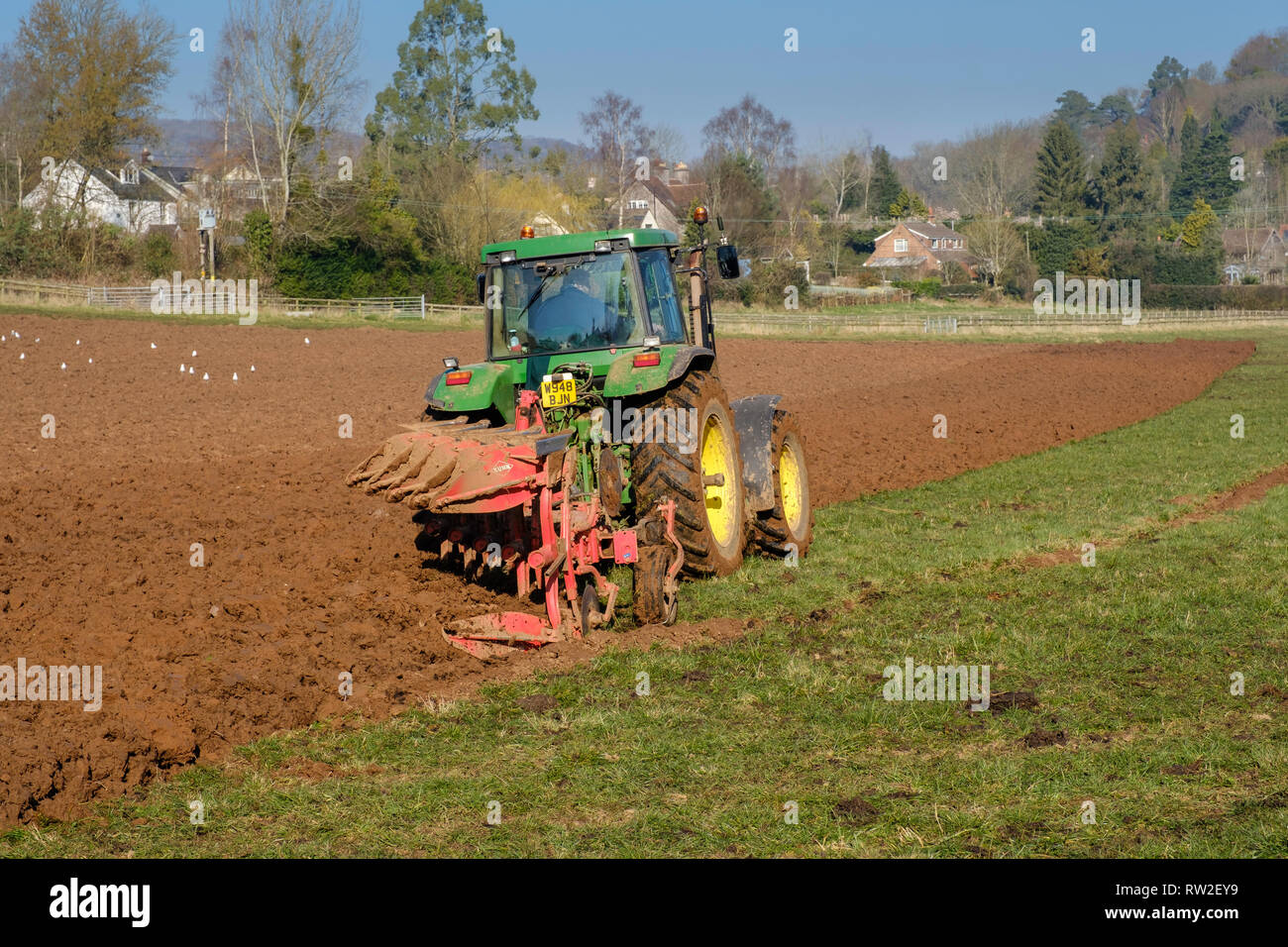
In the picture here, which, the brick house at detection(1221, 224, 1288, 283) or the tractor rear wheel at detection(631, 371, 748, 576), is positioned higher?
the brick house at detection(1221, 224, 1288, 283)

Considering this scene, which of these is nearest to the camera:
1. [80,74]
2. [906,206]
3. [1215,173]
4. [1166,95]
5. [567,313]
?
[567,313]

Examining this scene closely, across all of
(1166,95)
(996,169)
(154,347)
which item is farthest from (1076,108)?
(154,347)

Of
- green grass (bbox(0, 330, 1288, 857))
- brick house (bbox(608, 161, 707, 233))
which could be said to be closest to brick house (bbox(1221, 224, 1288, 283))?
brick house (bbox(608, 161, 707, 233))

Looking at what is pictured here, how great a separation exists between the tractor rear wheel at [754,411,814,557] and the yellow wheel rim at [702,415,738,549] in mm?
405

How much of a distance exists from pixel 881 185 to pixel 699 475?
89036mm

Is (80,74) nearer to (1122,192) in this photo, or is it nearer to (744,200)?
(744,200)

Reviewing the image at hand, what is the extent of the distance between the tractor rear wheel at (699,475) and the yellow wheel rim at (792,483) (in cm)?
113

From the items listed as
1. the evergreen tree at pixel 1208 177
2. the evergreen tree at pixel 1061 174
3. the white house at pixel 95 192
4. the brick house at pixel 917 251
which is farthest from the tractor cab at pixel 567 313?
the evergreen tree at pixel 1208 177

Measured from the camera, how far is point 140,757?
5.59m

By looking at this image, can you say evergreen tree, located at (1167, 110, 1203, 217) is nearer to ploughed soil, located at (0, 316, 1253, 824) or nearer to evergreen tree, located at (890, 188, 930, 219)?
evergreen tree, located at (890, 188, 930, 219)

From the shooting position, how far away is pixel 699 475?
27.6ft

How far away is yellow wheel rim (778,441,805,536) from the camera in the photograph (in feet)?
34.5

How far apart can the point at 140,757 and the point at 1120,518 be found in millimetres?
9044

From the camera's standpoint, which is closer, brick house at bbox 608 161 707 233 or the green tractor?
the green tractor
